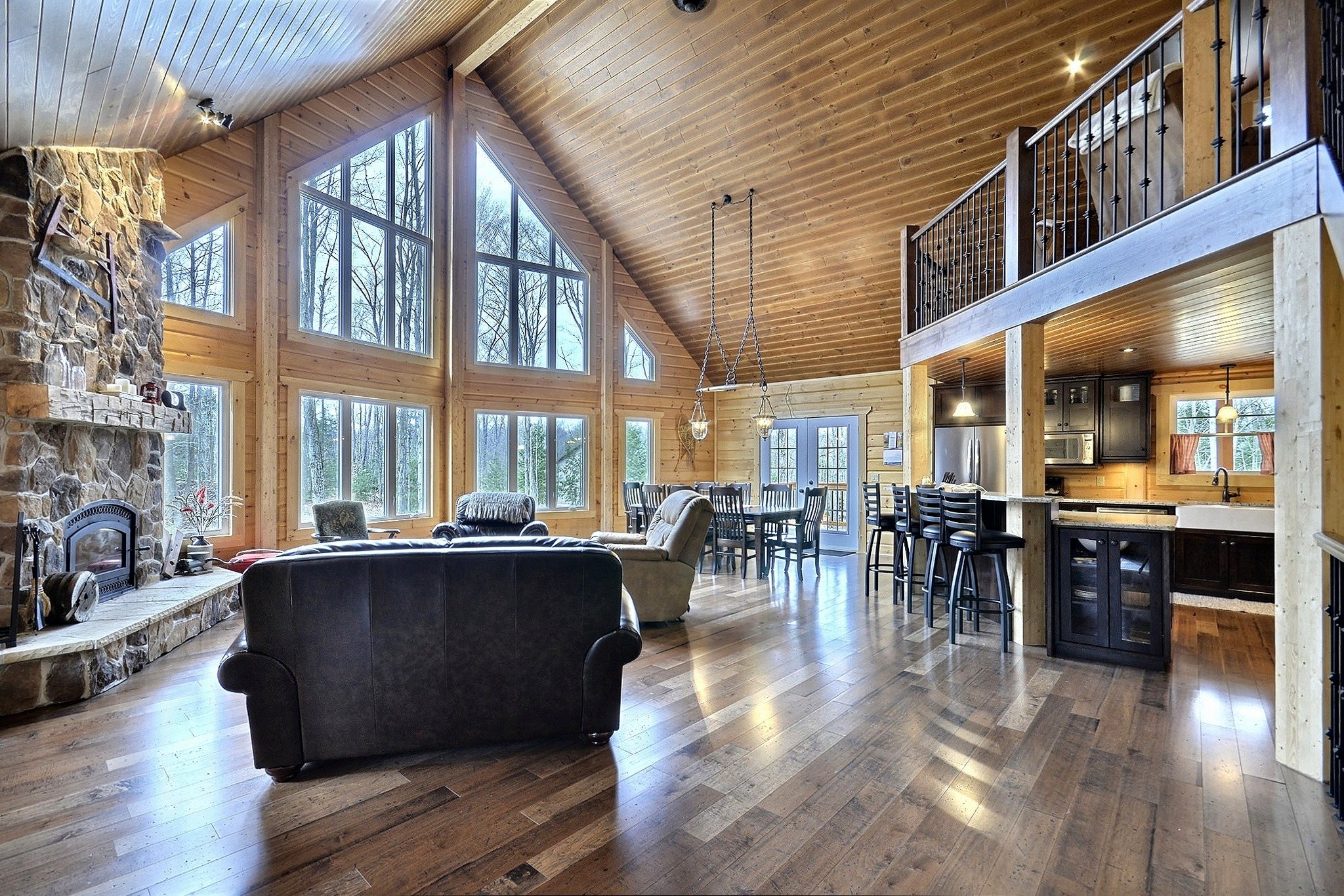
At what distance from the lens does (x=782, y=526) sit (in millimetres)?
7582

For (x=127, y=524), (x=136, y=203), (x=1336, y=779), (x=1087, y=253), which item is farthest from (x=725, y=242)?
(x=1336, y=779)

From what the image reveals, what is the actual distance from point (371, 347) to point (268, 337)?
1.09 metres

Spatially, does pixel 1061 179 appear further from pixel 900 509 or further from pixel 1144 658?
pixel 1144 658

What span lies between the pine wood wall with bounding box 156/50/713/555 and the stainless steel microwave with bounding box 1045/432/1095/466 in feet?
17.0

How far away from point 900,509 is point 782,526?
2.33 metres

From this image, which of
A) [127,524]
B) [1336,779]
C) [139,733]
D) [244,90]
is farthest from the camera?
[244,90]

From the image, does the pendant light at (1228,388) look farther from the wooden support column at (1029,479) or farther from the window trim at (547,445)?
the window trim at (547,445)

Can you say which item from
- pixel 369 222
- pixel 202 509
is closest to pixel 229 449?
pixel 202 509

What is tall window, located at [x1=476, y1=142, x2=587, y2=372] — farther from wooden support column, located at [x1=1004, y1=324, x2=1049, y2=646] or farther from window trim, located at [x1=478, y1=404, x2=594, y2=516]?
wooden support column, located at [x1=1004, y1=324, x2=1049, y2=646]

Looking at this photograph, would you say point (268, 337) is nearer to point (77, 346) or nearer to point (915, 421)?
point (77, 346)

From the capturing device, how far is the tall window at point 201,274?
18.0ft

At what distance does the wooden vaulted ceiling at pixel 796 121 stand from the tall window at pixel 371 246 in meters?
1.83

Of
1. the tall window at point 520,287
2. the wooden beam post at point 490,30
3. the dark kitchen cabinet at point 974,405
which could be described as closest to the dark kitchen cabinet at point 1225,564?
the dark kitchen cabinet at point 974,405

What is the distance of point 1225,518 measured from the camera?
5.45 metres
